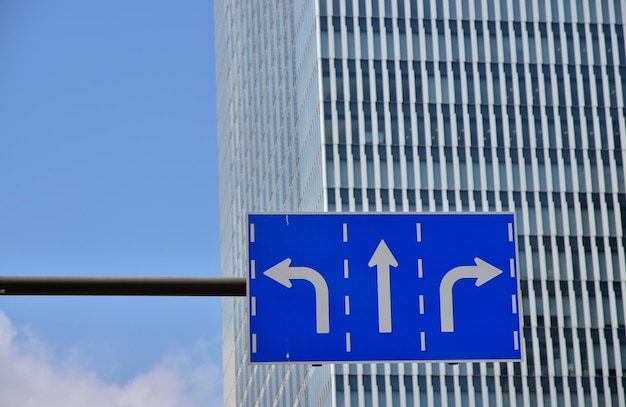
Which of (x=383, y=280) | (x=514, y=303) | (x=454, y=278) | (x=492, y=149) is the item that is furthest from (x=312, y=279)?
(x=492, y=149)

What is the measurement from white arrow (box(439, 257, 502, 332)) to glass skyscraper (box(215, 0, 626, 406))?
227 feet

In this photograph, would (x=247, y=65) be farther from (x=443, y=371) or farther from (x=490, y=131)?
(x=443, y=371)

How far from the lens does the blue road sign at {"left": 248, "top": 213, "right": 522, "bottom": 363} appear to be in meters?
9.34

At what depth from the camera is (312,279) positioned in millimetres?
9461

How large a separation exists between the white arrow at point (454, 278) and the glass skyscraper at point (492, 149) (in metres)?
69.1

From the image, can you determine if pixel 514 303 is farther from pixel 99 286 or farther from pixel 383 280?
pixel 99 286

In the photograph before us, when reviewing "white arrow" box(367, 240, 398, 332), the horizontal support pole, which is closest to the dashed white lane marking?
"white arrow" box(367, 240, 398, 332)

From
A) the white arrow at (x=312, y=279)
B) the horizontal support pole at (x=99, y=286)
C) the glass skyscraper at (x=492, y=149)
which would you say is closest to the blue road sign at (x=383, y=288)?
the white arrow at (x=312, y=279)

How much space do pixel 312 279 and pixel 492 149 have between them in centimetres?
7647

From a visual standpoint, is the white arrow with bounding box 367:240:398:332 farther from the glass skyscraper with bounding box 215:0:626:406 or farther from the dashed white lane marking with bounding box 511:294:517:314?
the glass skyscraper with bounding box 215:0:626:406

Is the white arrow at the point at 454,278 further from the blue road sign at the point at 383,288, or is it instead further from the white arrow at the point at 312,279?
the white arrow at the point at 312,279

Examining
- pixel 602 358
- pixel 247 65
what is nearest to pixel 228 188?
pixel 247 65

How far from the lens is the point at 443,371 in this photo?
266ft

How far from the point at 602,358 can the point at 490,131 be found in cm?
1400
